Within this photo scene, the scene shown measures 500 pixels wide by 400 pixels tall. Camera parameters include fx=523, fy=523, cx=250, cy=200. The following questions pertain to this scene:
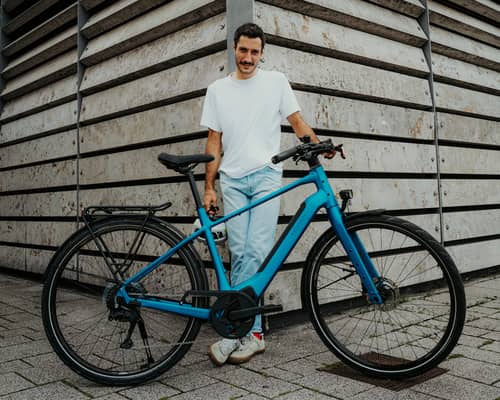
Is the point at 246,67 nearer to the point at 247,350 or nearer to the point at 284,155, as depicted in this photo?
the point at 284,155

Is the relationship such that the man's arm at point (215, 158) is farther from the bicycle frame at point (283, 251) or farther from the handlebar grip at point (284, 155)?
the handlebar grip at point (284, 155)

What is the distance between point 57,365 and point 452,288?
2362 mm

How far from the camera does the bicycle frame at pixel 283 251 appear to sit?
2.88 m

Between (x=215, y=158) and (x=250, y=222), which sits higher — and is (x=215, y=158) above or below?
above

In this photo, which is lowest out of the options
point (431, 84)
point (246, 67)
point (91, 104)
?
point (246, 67)

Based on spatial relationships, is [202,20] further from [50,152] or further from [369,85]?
[50,152]

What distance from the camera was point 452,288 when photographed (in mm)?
2641

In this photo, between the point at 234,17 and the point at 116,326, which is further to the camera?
the point at 234,17

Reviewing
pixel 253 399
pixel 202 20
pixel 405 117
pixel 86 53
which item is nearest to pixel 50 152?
pixel 86 53

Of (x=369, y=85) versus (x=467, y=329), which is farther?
(x=369, y=85)

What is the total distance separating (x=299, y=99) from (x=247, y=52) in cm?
118

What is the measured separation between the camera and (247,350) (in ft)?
10.7

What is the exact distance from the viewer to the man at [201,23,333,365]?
10.9 ft

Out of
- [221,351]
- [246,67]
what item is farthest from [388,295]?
[246,67]
